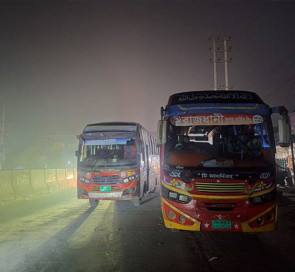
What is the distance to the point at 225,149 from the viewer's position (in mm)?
5723

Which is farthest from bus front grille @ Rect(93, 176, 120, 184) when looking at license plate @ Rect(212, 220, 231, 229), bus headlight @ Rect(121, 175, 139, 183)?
license plate @ Rect(212, 220, 231, 229)

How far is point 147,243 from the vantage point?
219 inches

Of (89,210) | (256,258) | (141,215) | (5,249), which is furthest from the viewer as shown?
(89,210)

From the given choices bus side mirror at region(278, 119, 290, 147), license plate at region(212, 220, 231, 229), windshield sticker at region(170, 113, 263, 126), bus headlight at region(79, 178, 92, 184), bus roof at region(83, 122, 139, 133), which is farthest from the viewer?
bus roof at region(83, 122, 139, 133)

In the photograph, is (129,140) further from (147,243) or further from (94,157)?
(147,243)

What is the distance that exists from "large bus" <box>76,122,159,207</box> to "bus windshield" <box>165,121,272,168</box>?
11.7 ft

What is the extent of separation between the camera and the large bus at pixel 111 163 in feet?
29.9

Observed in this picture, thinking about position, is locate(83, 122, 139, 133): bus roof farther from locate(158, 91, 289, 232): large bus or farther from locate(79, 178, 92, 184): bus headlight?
locate(158, 91, 289, 232): large bus

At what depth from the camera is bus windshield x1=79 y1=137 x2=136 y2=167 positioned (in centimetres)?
933

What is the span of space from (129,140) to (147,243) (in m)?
4.76

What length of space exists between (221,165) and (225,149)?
74 centimetres

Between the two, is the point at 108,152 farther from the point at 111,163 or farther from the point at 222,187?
the point at 222,187

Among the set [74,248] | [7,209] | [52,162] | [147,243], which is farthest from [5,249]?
[52,162]

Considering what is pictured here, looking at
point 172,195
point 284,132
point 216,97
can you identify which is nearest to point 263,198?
point 284,132
